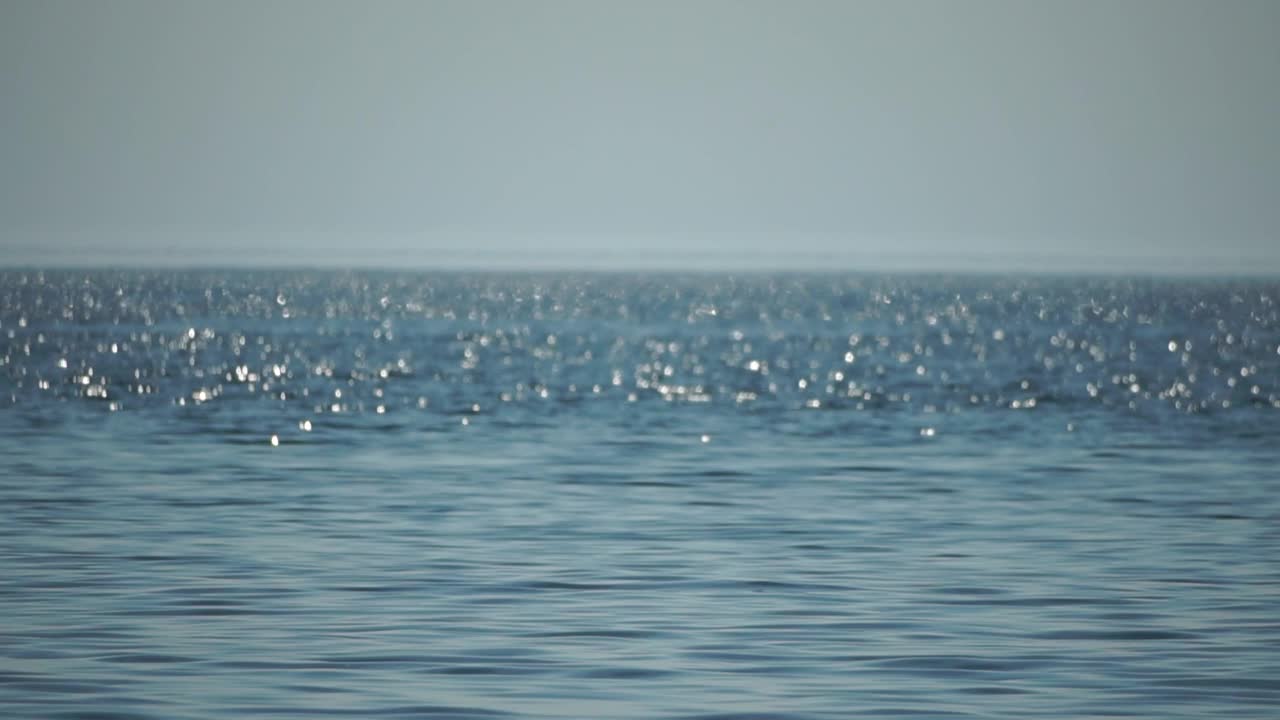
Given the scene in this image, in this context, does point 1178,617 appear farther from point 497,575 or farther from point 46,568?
point 46,568

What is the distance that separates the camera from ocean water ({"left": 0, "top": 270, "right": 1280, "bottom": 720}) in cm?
1393

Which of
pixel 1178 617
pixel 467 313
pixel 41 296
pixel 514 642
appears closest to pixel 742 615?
pixel 514 642

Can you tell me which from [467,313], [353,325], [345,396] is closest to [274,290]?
[467,313]

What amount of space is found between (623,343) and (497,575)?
60220mm

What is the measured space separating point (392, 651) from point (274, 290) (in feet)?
530

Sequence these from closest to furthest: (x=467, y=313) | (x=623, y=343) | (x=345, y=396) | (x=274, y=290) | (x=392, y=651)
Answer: (x=392, y=651)
(x=345, y=396)
(x=623, y=343)
(x=467, y=313)
(x=274, y=290)

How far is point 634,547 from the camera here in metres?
20.1

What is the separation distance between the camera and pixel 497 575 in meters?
18.3

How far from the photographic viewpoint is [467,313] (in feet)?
403

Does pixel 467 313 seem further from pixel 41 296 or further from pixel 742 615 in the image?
pixel 742 615

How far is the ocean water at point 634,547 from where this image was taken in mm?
13930

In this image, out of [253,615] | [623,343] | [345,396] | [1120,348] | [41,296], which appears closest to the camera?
[253,615]

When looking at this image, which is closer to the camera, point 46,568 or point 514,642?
point 514,642

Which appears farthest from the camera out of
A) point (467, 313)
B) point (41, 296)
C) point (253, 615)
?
point (41, 296)
